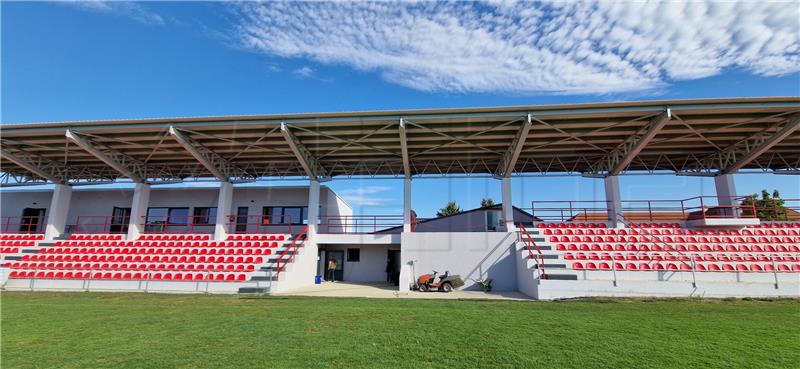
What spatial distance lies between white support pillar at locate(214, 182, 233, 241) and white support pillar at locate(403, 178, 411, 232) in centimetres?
892

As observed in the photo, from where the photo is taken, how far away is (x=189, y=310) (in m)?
8.57

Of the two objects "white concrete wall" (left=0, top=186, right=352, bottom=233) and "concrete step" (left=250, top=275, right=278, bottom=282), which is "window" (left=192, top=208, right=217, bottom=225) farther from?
"concrete step" (left=250, top=275, right=278, bottom=282)

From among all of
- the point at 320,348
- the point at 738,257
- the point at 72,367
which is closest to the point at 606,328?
the point at 320,348

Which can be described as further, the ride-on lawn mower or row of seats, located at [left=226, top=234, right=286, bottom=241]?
row of seats, located at [left=226, top=234, right=286, bottom=241]

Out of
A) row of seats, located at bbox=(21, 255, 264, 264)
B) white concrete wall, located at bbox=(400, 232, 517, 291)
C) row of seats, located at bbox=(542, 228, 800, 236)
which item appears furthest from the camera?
row of seats, located at bbox=(21, 255, 264, 264)

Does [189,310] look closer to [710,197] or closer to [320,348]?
[320,348]

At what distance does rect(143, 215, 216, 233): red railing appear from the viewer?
767 inches

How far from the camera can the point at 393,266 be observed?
1817 cm

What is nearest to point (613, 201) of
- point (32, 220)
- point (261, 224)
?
point (261, 224)

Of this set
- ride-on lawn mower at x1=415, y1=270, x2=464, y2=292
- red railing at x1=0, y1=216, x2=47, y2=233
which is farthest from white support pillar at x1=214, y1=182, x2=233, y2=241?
red railing at x1=0, y1=216, x2=47, y2=233

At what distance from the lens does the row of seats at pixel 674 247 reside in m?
13.4

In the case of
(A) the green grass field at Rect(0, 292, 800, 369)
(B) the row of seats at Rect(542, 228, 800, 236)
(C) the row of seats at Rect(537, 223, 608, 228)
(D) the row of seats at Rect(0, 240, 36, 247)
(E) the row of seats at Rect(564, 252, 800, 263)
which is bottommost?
(A) the green grass field at Rect(0, 292, 800, 369)

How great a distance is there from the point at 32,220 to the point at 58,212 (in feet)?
14.9

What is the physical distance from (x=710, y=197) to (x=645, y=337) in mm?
13735
